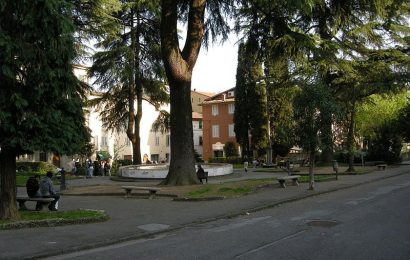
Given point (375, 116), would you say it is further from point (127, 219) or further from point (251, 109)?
point (127, 219)

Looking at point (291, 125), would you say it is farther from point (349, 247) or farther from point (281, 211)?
point (349, 247)

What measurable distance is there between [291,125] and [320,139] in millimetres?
1412

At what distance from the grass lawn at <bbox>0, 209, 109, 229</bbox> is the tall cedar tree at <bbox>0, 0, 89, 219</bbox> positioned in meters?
0.64

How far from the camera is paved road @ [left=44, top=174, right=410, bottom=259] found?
9.16 meters

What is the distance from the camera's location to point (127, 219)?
14750 millimetres

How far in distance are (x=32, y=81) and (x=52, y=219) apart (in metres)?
3.57

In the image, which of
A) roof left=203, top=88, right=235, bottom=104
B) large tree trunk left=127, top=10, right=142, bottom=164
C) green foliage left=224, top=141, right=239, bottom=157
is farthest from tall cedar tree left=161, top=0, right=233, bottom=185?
roof left=203, top=88, right=235, bottom=104

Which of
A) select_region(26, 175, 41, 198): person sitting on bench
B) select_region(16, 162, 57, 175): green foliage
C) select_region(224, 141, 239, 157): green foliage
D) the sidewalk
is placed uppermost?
select_region(224, 141, 239, 157): green foliage

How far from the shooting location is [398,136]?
48.5 m

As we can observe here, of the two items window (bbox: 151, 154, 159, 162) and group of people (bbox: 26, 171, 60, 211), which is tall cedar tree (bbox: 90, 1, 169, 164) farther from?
window (bbox: 151, 154, 159, 162)

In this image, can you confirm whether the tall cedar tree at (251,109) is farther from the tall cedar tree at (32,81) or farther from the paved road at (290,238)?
the tall cedar tree at (32,81)

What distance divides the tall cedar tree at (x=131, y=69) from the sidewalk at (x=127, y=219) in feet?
59.9

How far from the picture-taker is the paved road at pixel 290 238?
30.1 feet

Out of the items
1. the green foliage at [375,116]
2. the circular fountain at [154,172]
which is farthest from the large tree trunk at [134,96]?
the green foliage at [375,116]
